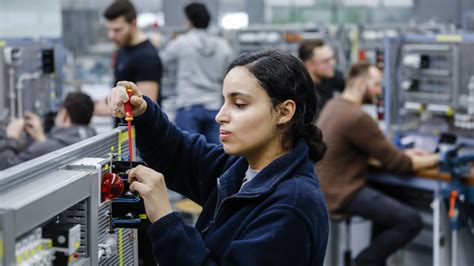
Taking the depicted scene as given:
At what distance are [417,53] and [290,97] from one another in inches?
121

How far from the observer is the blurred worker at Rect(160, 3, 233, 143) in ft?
17.3

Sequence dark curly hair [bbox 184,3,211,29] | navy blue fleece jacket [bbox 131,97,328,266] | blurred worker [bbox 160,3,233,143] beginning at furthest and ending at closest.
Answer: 1. dark curly hair [bbox 184,3,211,29]
2. blurred worker [bbox 160,3,233,143]
3. navy blue fleece jacket [bbox 131,97,328,266]

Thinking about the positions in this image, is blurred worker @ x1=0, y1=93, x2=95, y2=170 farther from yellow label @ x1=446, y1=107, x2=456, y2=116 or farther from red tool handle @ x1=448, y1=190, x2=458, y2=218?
yellow label @ x1=446, y1=107, x2=456, y2=116

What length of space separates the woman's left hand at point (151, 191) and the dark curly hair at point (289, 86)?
12.5 inches

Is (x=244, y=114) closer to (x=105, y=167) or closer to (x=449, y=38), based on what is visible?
(x=105, y=167)

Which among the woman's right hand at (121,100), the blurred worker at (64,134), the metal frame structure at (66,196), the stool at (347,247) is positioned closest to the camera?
the metal frame structure at (66,196)

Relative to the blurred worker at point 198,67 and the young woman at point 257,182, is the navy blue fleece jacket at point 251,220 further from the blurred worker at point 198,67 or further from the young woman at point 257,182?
the blurred worker at point 198,67

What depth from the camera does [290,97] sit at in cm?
167

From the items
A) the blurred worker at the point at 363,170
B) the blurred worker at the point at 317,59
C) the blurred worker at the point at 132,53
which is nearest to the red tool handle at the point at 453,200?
the blurred worker at the point at 363,170

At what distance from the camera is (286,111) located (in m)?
1.68

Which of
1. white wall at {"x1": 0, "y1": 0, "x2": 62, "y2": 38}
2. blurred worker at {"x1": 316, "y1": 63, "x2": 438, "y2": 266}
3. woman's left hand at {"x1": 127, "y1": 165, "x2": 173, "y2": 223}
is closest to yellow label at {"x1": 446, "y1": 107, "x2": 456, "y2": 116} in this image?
blurred worker at {"x1": 316, "y1": 63, "x2": 438, "y2": 266}

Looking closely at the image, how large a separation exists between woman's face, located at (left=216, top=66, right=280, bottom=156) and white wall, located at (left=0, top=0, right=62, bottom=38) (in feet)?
19.5

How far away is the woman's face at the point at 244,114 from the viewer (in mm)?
1630

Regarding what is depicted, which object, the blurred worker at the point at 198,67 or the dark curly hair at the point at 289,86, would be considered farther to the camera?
the blurred worker at the point at 198,67
